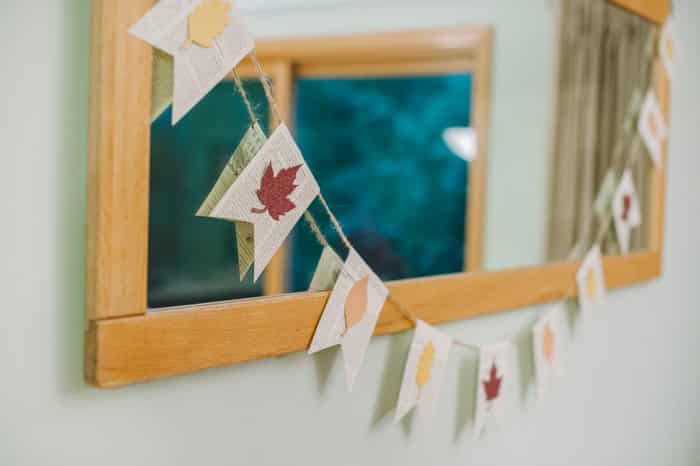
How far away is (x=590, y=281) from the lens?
149cm

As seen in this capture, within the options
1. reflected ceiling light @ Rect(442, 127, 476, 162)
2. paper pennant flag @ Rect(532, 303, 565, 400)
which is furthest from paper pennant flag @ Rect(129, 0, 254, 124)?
reflected ceiling light @ Rect(442, 127, 476, 162)

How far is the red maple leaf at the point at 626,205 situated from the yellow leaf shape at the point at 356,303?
0.89 meters

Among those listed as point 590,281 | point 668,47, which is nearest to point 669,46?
point 668,47

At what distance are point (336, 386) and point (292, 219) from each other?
0.26m

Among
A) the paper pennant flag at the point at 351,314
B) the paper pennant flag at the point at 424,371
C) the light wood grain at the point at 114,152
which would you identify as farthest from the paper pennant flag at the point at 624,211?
the light wood grain at the point at 114,152

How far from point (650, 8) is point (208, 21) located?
128 centimetres

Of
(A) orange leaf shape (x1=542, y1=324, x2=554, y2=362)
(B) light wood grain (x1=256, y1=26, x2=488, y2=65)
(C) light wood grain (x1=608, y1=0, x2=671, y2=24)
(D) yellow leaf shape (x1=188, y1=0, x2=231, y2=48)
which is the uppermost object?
(B) light wood grain (x1=256, y1=26, x2=488, y2=65)

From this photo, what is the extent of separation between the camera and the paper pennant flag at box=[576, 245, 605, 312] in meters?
1.45

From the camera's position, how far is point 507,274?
126cm

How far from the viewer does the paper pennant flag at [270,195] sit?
0.74 metres

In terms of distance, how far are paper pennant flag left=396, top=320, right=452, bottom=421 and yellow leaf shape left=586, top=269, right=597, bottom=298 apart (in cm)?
51

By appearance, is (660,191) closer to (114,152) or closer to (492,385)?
(492,385)

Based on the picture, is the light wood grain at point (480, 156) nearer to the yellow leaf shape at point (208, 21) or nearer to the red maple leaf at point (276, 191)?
the red maple leaf at point (276, 191)

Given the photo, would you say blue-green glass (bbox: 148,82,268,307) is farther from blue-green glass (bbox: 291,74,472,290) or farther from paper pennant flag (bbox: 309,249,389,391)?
blue-green glass (bbox: 291,74,472,290)
